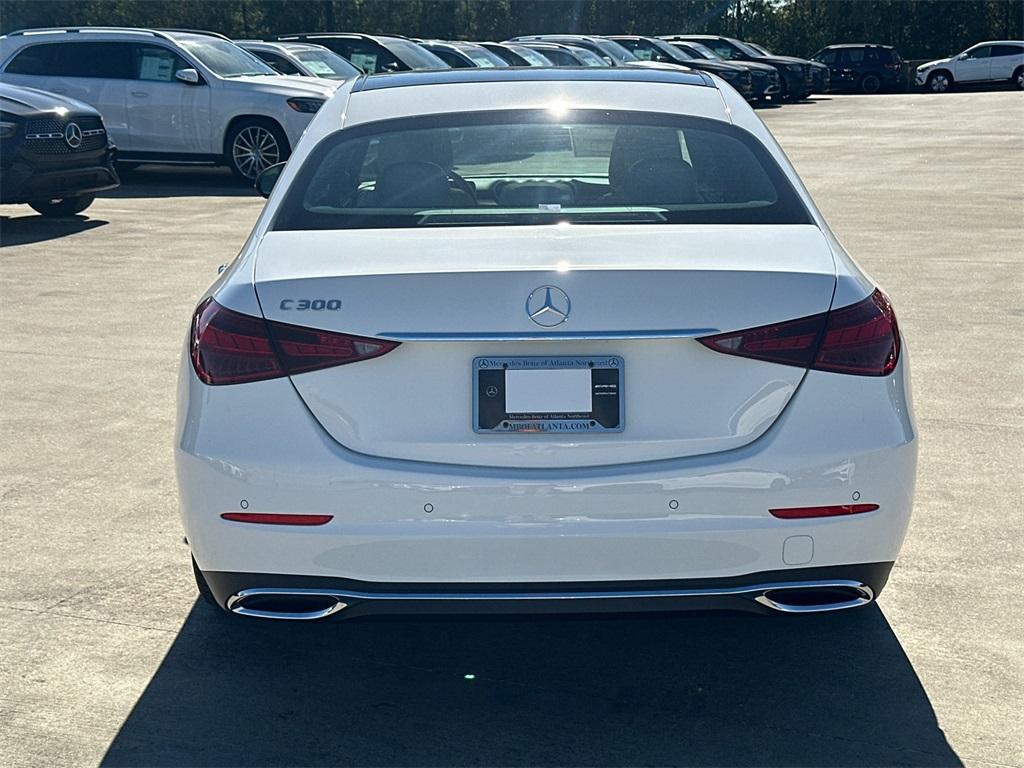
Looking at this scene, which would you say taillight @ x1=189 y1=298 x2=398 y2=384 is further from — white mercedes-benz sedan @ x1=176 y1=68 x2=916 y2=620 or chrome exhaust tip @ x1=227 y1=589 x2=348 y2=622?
chrome exhaust tip @ x1=227 y1=589 x2=348 y2=622

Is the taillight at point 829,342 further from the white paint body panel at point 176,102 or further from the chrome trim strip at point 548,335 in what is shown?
the white paint body panel at point 176,102

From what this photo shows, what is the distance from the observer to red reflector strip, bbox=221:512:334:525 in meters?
3.38

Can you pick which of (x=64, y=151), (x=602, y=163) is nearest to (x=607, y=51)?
(x=64, y=151)

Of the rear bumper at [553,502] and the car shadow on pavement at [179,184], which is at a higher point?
the rear bumper at [553,502]

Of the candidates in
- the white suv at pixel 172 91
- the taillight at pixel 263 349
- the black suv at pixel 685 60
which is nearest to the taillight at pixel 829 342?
the taillight at pixel 263 349

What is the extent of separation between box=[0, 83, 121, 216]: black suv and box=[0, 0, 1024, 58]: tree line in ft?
127

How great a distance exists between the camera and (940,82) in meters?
46.7

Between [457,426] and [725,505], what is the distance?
0.64 metres

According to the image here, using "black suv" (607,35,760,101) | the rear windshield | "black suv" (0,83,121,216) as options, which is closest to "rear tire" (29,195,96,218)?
"black suv" (0,83,121,216)

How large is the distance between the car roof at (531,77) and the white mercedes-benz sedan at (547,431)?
1.35 m

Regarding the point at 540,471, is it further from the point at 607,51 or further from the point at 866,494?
the point at 607,51

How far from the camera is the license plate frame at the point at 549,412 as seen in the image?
3.31 m

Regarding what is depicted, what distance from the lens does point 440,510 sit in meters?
3.34

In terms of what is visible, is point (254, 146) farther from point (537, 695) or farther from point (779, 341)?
point (779, 341)
